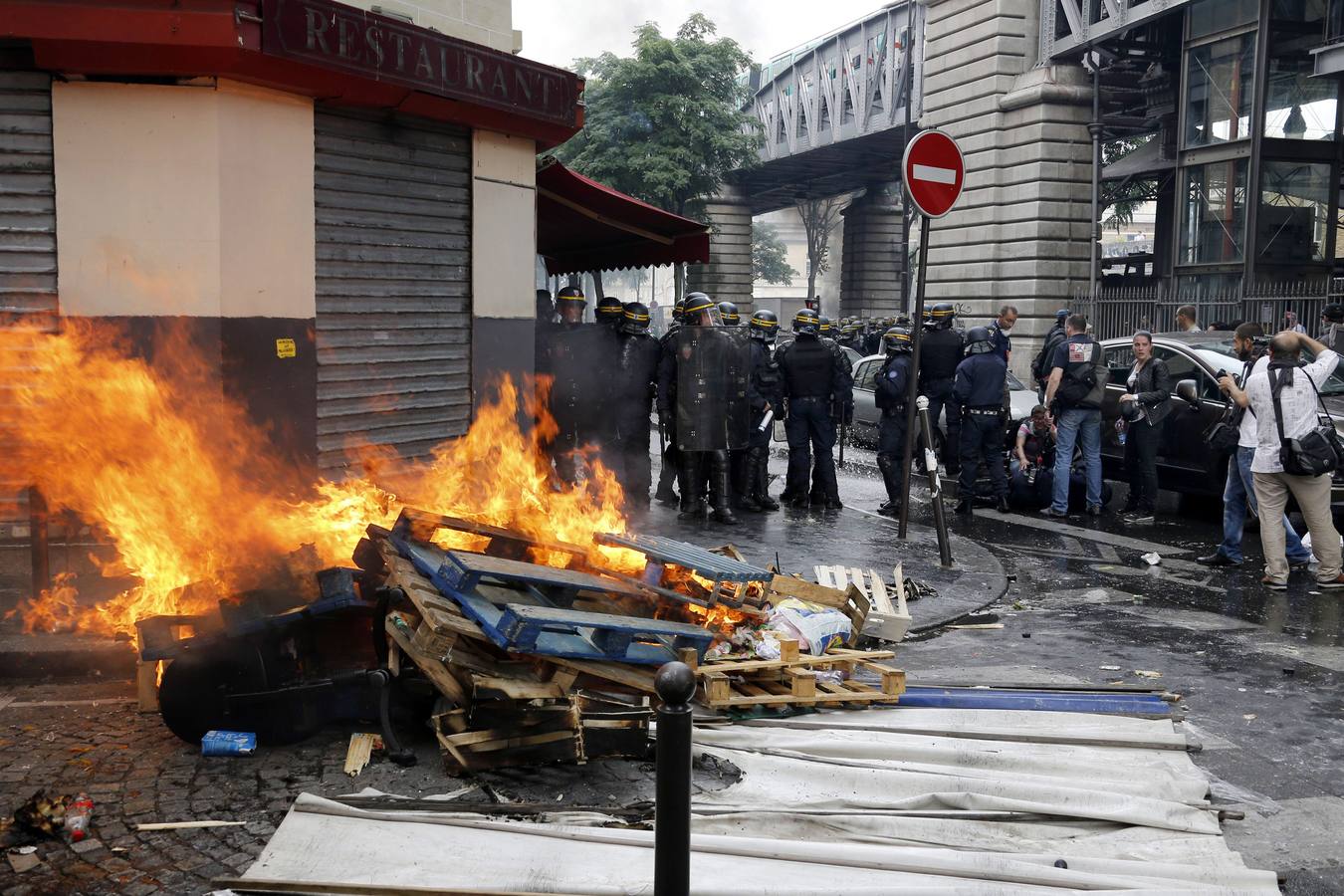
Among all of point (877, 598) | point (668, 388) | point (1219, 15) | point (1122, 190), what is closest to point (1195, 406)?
point (668, 388)

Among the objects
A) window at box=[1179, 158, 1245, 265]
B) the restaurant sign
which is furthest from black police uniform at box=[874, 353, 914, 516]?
window at box=[1179, 158, 1245, 265]

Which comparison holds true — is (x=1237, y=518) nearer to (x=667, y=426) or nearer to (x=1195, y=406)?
(x=1195, y=406)

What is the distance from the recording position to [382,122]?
9.18 m

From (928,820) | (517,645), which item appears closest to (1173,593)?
(928,820)

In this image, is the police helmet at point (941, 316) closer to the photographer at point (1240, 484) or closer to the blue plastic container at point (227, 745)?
the photographer at point (1240, 484)

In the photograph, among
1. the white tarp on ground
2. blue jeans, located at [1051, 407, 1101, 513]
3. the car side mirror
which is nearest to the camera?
the white tarp on ground

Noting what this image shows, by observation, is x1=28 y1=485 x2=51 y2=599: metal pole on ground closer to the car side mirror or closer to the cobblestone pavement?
the cobblestone pavement

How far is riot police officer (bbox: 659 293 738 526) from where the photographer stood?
36.7 feet

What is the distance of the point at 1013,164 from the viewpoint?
25891 mm

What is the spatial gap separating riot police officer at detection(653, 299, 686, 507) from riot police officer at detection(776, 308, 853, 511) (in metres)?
1.28

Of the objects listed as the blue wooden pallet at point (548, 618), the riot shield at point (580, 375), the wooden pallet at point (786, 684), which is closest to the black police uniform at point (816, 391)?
the riot shield at point (580, 375)

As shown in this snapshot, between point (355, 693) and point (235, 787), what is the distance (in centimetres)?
70

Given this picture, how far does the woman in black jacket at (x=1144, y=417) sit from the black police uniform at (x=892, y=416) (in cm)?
226

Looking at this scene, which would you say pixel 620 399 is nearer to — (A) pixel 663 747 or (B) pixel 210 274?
(B) pixel 210 274
